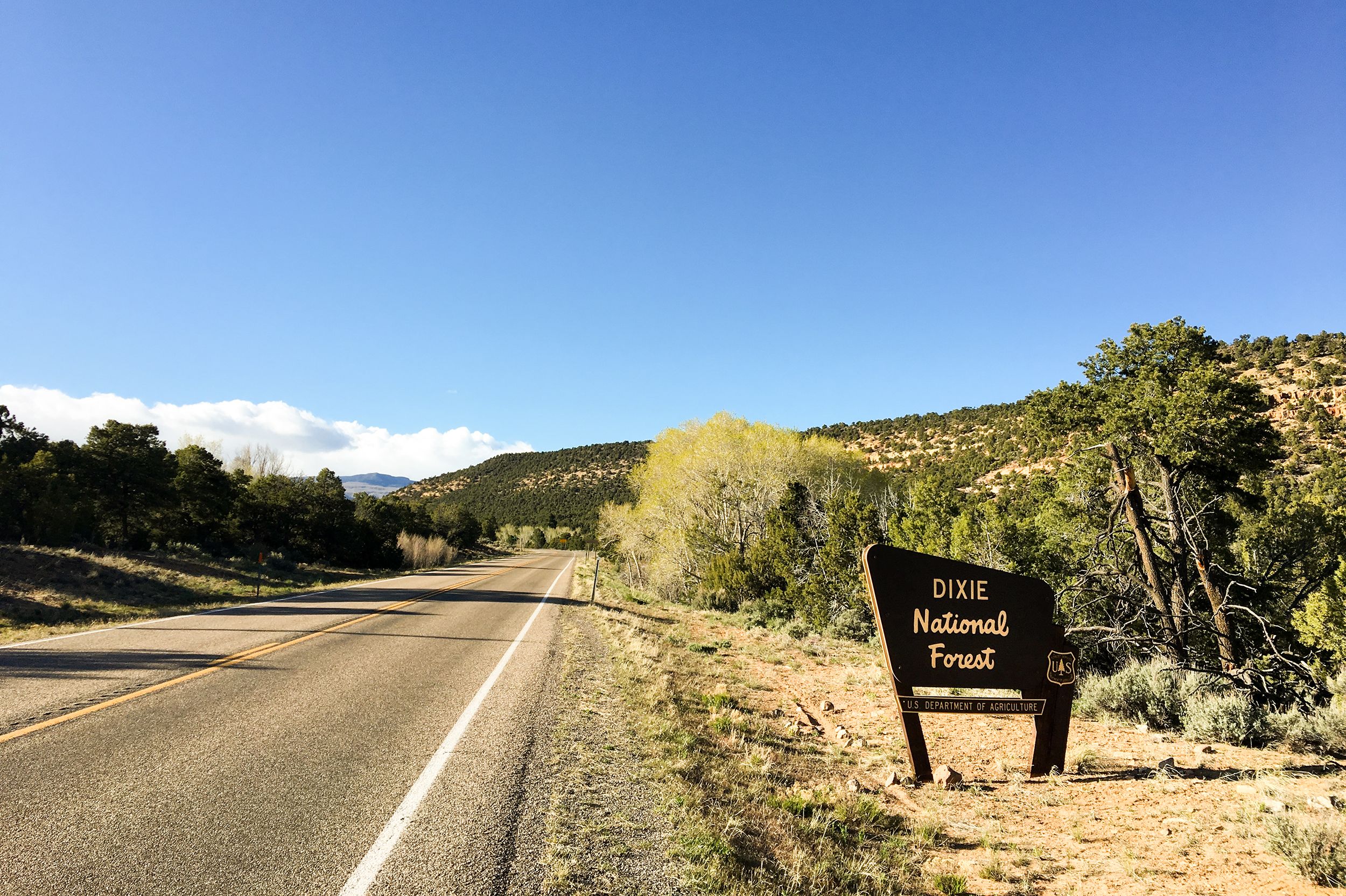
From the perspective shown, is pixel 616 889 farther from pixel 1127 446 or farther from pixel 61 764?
pixel 1127 446

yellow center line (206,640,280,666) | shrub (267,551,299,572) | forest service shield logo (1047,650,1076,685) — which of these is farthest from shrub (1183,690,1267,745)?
shrub (267,551,299,572)

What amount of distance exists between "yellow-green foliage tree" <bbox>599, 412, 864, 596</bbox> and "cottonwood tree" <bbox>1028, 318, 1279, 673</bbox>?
17.8 metres

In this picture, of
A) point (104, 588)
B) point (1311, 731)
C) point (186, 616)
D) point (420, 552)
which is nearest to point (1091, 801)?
point (1311, 731)

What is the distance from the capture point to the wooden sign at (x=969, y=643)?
6453 millimetres

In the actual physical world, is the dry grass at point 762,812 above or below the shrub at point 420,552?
above

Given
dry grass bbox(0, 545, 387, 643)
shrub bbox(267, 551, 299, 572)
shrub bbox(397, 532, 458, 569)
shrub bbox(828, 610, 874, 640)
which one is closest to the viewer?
dry grass bbox(0, 545, 387, 643)

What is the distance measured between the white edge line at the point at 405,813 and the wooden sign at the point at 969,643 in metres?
4.47

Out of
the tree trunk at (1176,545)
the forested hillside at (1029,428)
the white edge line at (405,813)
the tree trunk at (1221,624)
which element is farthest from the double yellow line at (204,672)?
the forested hillside at (1029,428)

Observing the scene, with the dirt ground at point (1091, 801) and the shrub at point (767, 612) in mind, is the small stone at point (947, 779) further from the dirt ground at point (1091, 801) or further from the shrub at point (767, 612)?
the shrub at point (767, 612)

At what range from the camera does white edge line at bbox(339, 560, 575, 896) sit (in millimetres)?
3527

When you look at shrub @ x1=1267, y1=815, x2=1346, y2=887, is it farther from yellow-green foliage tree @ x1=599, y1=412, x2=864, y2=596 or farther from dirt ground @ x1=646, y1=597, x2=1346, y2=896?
yellow-green foliage tree @ x1=599, y1=412, x2=864, y2=596

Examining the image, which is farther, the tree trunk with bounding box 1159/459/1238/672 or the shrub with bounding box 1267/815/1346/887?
the tree trunk with bounding box 1159/459/1238/672

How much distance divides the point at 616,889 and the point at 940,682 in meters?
4.15

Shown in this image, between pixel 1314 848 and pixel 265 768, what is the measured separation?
25.8 ft
